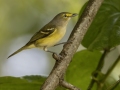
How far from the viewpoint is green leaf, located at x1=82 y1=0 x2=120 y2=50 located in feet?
2.63

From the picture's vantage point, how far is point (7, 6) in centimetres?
194

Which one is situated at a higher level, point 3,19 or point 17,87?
point 17,87

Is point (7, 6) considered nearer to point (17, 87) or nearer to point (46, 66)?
point (46, 66)

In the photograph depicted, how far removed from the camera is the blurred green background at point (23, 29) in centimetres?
185

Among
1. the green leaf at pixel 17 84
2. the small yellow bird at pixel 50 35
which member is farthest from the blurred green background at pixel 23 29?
the green leaf at pixel 17 84

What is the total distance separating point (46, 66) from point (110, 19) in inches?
40.0

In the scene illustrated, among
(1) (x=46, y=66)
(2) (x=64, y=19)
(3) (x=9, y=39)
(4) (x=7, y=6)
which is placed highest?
(2) (x=64, y=19)

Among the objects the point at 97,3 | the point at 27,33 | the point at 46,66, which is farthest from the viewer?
the point at 27,33

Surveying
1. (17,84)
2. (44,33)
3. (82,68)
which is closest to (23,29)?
(44,33)

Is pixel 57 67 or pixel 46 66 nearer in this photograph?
pixel 57 67

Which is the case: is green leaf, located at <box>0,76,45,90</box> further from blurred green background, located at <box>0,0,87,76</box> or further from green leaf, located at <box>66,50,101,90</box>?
blurred green background, located at <box>0,0,87,76</box>

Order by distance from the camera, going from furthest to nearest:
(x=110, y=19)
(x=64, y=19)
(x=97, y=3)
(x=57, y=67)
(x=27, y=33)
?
(x=27, y=33), (x=64, y=19), (x=110, y=19), (x=97, y=3), (x=57, y=67)

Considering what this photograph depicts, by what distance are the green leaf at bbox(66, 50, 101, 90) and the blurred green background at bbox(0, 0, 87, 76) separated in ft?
2.94

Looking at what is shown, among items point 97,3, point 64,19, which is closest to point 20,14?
point 64,19
